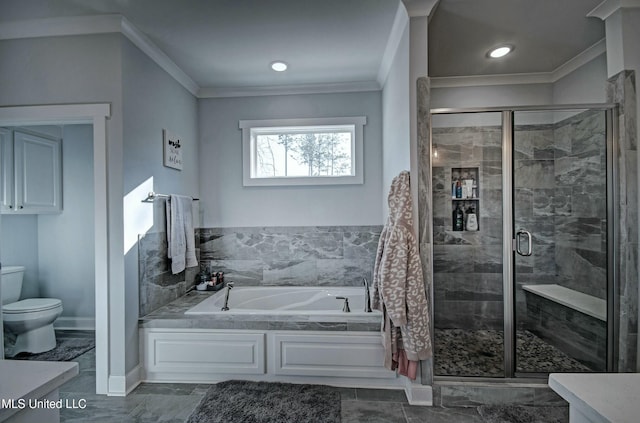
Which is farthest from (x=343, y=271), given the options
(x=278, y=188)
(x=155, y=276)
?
(x=155, y=276)

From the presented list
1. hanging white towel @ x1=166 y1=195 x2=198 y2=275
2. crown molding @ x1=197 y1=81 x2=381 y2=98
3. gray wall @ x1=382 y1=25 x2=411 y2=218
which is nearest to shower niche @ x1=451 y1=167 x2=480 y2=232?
gray wall @ x1=382 y1=25 x2=411 y2=218

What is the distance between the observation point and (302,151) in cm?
348

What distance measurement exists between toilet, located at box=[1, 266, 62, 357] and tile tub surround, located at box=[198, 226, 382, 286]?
1.46 m

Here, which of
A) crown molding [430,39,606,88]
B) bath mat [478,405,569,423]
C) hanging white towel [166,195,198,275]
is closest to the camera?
bath mat [478,405,569,423]

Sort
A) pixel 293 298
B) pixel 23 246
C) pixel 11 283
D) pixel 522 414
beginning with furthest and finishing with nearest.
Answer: pixel 23 246 < pixel 293 298 < pixel 11 283 < pixel 522 414

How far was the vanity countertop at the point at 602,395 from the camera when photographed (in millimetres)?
695

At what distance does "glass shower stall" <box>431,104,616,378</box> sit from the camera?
2205 millimetres

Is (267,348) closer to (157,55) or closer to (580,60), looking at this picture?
(157,55)

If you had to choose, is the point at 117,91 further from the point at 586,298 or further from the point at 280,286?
the point at 586,298

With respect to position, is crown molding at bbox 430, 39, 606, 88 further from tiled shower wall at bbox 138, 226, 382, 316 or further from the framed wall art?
the framed wall art

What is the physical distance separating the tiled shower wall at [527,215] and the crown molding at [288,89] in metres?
1.30

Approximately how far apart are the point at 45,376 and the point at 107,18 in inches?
95.3

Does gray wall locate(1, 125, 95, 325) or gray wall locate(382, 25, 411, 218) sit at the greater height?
gray wall locate(382, 25, 411, 218)

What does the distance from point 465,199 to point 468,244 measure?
0.37 meters
